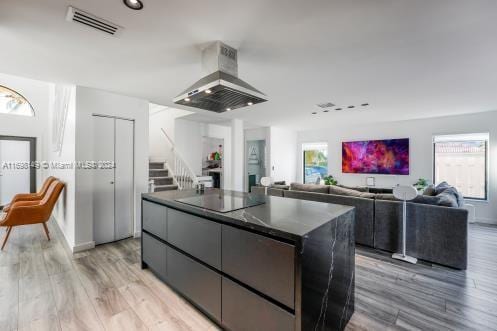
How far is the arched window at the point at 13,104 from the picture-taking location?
576 cm

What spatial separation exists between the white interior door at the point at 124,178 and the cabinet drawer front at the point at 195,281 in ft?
6.58

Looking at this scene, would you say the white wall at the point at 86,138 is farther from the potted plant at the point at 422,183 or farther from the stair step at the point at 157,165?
the potted plant at the point at 422,183

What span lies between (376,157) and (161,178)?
5.74 metres

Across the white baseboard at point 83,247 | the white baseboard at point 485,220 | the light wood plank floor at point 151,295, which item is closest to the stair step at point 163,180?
the white baseboard at point 83,247

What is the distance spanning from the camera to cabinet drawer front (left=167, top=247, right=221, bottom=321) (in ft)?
5.66

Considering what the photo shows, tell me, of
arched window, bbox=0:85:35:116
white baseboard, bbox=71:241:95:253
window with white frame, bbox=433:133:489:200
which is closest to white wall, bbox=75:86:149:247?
white baseboard, bbox=71:241:95:253

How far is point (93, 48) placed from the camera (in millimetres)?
2205

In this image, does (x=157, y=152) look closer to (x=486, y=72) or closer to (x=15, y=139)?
(x=15, y=139)

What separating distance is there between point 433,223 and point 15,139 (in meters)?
9.33

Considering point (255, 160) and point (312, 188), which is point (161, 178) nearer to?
point (312, 188)

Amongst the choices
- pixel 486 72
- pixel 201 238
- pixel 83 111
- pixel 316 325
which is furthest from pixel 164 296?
pixel 486 72

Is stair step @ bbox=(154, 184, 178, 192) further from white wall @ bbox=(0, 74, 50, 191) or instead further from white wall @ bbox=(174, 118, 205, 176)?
white wall @ bbox=(0, 74, 50, 191)

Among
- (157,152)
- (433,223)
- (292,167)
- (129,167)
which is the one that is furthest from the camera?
(292,167)

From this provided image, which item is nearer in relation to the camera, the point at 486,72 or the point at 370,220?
the point at 486,72
